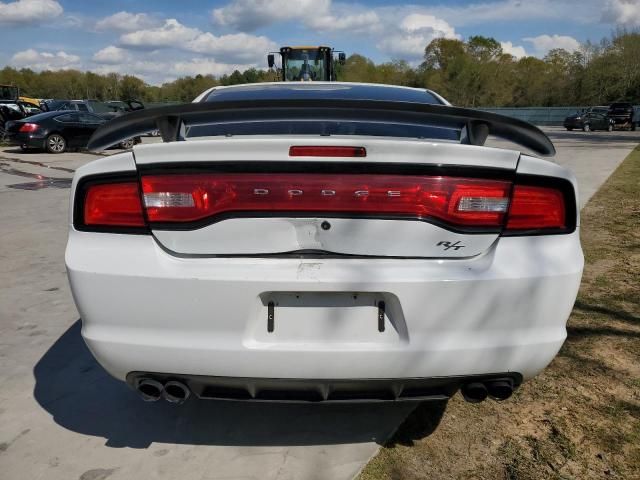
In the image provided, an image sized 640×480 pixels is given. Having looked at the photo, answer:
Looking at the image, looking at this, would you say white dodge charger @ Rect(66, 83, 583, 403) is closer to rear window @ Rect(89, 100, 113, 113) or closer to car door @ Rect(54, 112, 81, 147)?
car door @ Rect(54, 112, 81, 147)

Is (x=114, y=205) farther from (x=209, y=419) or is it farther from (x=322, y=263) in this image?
(x=209, y=419)

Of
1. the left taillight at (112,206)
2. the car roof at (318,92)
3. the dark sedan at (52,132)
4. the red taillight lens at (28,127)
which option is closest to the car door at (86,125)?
the dark sedan at (52,132)

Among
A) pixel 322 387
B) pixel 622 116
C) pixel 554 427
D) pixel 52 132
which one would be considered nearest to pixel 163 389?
pixel 322 387

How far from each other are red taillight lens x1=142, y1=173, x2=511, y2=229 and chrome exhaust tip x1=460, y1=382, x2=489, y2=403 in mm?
620

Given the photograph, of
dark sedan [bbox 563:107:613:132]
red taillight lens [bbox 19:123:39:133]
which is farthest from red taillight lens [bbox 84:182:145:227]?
dark sedan [bbox 563:107:613:132]

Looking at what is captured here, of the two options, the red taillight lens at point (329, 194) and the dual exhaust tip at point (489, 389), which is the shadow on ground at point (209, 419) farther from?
the red taillight lens at point (329, 194)

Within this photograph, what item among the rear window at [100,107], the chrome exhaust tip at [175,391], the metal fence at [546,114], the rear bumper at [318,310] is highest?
the rear bumper at [318,310]

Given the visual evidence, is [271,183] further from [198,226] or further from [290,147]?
[198,226]

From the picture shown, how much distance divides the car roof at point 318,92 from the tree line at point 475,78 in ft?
94.7

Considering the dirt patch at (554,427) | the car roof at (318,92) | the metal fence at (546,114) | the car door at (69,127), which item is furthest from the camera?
the metal fence at (546,114)

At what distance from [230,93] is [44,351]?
196cm

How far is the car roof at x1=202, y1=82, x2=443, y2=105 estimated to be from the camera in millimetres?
3193

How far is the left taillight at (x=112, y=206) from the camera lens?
6.21 ft

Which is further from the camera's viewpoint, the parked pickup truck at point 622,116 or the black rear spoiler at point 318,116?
the parked pickup truck at point 622,116
